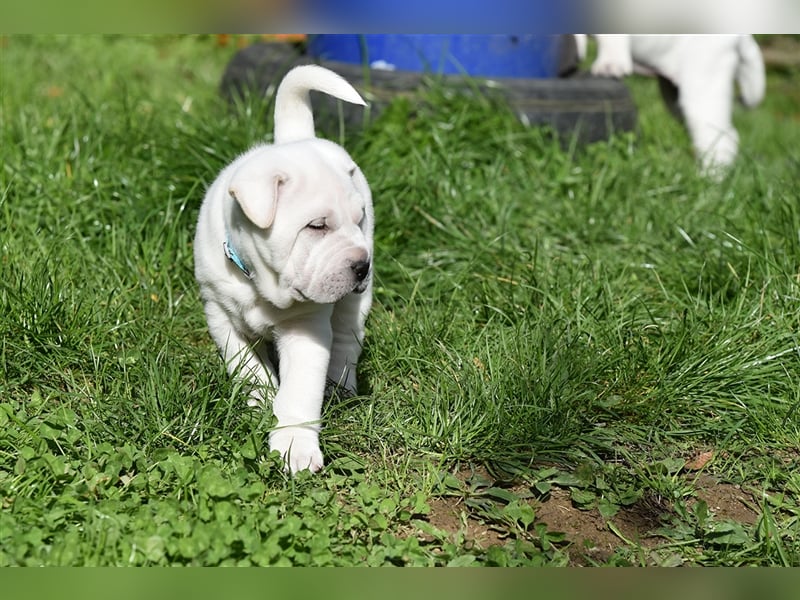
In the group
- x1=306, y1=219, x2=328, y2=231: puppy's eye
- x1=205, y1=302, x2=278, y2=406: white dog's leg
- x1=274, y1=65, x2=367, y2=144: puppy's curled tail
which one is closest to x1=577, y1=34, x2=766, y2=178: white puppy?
x1=274, y1=65, x2=367, y2=144: puppy's curled tail

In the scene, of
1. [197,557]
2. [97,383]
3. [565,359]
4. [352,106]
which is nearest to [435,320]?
[565,359]

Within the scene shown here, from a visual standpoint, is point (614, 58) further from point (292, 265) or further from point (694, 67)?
point (292, 265)

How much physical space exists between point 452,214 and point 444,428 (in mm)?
1813

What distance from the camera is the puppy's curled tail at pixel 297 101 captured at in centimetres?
372

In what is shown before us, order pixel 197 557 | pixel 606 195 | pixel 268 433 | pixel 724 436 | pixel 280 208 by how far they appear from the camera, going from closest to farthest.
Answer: pixel 197 557, pixel 280 208, pixel 268 433, pixel 724 436, pixel 606 195

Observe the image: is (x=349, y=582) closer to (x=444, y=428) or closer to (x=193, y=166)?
(x=444, y=428)

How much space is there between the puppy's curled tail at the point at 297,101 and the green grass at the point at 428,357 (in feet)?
3.02

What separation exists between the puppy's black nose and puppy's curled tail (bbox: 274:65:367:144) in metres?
0.74

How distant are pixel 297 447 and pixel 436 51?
3.94 metres

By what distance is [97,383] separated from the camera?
3.77m

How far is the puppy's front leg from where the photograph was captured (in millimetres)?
3486

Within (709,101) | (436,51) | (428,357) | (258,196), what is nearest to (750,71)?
(709,101)

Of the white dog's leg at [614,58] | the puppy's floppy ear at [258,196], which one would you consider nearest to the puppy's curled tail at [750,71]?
the white dog's leg at [614,58]

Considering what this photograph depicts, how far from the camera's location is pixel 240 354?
380 cm
